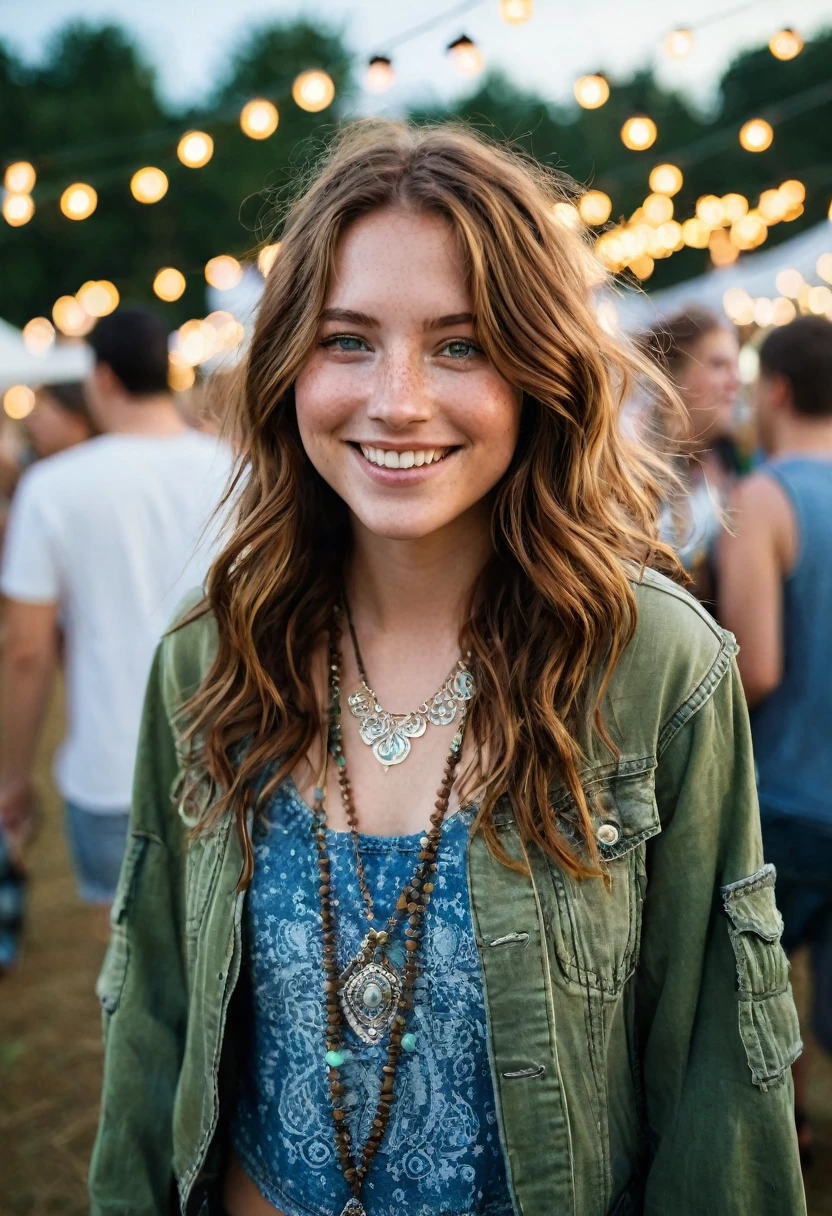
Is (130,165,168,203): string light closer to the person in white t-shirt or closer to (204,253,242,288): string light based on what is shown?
(204,253,242,288): string light

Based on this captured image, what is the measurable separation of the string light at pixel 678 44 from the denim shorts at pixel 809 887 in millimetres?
4929

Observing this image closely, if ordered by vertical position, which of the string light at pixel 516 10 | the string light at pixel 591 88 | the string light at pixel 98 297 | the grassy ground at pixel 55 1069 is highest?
the string light at pixel 98 297

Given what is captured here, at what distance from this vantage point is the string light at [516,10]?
5168mm

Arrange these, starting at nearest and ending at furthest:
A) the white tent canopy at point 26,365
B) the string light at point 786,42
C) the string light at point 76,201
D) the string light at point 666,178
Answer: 1. the string light at point 786,42
2. the string light at point 76,201
3. the string light at point 666,178
4. the white tent canopy at point 26,365

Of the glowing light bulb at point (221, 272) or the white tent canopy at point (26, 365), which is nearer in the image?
the white tent canopy at point (26, 365)

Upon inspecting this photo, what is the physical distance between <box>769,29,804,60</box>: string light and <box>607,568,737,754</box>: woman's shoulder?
17.6 feet

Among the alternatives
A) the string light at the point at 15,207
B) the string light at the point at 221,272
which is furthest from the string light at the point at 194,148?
the string light at the point at 221,272

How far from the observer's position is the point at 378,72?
5.46 meters

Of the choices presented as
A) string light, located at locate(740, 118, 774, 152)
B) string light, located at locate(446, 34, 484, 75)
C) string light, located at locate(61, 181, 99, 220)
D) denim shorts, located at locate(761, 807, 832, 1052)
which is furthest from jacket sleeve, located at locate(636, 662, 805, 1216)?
string light, located at locate(740, 118, 774, 152)

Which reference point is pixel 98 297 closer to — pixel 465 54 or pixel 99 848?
pixel 465 54

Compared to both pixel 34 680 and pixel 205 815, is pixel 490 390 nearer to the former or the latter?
pixel 205 815

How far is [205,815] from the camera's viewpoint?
1668 mm

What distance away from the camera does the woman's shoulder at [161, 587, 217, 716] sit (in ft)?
5.81

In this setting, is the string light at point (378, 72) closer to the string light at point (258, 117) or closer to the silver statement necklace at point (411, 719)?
the string light at point (258, 117)
